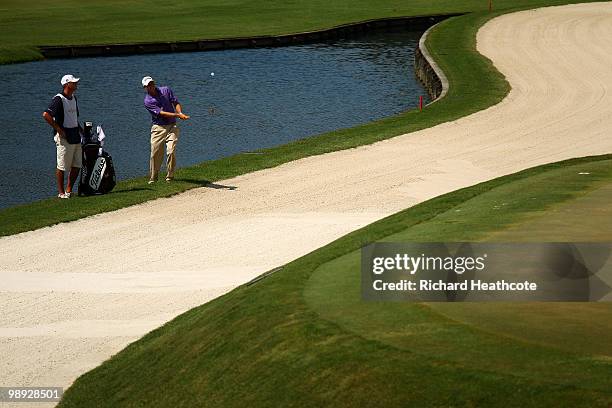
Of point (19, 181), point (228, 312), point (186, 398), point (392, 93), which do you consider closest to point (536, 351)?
point (186, 398)

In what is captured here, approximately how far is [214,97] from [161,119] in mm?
22580

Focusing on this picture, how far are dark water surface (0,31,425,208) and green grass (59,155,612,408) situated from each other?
16.4 meters

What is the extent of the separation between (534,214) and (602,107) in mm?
19628

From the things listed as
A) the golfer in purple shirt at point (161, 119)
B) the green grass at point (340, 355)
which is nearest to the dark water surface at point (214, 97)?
the golfer in purple shirt at point (161, 119)

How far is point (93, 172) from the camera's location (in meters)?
24.9

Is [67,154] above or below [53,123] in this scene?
below

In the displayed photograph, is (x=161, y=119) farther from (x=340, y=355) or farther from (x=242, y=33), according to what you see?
(x=242, y=33)

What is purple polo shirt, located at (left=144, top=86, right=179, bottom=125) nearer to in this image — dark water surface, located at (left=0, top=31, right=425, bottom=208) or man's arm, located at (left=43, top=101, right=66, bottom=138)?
man's arm, located at (left=43, top=101, right=66, bottom=138)

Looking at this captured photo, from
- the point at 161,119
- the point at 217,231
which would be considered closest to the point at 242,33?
the point at 161,119

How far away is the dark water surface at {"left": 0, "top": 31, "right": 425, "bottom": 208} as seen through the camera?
37.0m

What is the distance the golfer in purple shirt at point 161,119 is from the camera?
2427 cm

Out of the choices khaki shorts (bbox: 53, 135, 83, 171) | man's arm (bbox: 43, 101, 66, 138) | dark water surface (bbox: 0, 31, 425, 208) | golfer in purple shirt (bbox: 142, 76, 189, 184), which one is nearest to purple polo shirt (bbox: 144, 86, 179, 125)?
golfer in purple shirt (bbox: 142, 76, 189, 184)

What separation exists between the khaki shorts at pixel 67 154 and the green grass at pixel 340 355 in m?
8.44

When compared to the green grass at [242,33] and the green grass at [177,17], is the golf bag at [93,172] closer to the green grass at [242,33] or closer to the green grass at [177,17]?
the green grass at [242,33]
